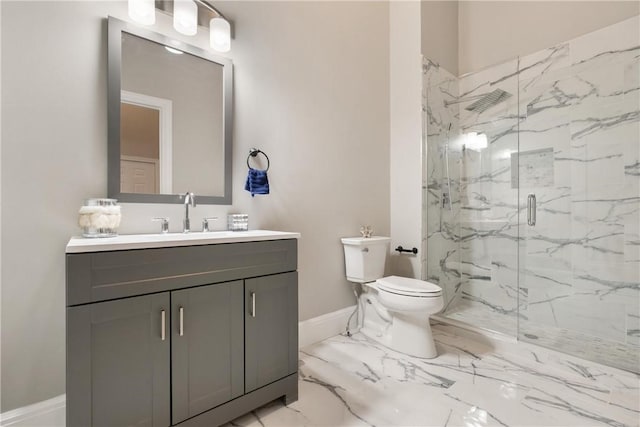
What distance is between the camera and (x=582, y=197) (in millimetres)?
2402

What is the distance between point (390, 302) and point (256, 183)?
120 centimetres

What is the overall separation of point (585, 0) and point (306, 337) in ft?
10.9

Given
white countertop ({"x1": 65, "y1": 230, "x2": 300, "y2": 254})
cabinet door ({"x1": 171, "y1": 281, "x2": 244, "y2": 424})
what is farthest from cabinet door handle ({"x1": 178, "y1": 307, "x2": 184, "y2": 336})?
white countertop ({"x1": 65, "y1": 230, "x2": 300, "y2": 254})

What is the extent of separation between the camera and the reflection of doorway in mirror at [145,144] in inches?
59.4

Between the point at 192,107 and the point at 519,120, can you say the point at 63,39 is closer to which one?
the point at 192,107

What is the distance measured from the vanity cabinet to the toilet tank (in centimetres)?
88

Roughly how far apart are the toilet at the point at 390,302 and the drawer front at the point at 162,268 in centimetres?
92

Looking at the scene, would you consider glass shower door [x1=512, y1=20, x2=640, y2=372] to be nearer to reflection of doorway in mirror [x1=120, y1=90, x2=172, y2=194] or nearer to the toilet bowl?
the toilet bowl

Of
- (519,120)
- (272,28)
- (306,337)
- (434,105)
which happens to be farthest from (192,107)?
(519,120)

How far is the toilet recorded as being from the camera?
2.02 meters

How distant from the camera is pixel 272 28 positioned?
206 cm

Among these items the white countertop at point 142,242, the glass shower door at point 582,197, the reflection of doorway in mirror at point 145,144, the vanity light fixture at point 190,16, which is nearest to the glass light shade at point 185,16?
the vanity light fixture at point 190,16

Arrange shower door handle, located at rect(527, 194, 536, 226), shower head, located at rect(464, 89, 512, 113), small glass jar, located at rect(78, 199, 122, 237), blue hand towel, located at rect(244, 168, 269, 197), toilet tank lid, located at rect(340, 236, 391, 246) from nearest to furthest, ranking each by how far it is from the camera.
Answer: small glass jar, located at rect(78, 199, 122, 237), blue hand towel, located at rect(244, 168, 269, 197), toilet tank lid, located at rect(340, 236, 391, 246), shower door handle, located at rect(527, 194, 536, 226), shower head, located at rect(464, 89, 512, 113)

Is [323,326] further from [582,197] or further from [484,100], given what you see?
[484,100]
